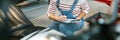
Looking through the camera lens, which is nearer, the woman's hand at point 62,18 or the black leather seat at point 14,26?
the black leather seat at point 14,26

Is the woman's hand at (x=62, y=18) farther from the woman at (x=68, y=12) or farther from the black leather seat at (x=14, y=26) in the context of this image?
the black leather seat at (x=14, y=26)

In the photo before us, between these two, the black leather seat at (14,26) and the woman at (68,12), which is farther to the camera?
the woman at (68,12)

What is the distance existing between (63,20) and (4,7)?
2.25 feet

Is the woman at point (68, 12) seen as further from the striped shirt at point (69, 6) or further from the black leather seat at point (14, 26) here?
the black leather seat at point (14, 26)

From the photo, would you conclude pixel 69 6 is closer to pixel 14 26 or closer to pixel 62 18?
pixel 62 18

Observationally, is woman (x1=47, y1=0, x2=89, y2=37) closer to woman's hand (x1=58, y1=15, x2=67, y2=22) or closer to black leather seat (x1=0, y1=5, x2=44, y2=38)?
woman's hand (x1=58, y1=15, x2=67, y2=22)

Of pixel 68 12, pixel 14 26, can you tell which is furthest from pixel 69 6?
pixel 14 26

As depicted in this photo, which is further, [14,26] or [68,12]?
[68,12]

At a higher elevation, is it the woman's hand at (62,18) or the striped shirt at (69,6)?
the striped shirt at (69,6)

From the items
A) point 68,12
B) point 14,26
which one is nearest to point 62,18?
point 68,12

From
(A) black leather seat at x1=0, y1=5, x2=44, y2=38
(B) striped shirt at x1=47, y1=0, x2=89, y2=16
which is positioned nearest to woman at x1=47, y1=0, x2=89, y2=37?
(B) striped shirt at x1=47, y1=0, x2=89, y2=16

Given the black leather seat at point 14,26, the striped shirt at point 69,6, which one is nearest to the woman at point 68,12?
the striped shirt at point 69,6

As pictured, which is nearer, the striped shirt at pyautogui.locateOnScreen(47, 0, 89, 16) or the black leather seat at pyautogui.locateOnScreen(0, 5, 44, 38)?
the black leather seat at pyautogui.locateOnScreen(0, 5, 44, 38)

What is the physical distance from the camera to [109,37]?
0.99 ft
